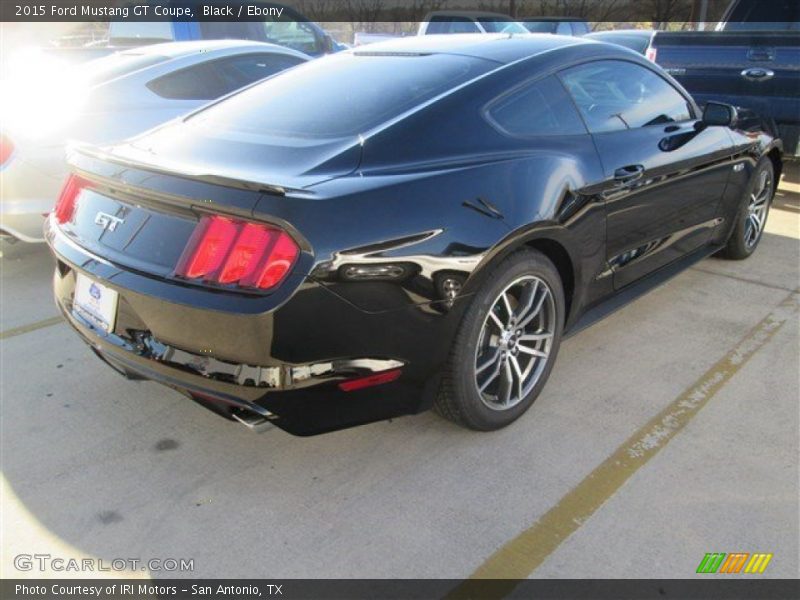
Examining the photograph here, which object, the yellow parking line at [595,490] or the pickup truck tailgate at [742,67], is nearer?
the yellow parking line at [595,490]

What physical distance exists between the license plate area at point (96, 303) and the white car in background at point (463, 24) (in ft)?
40.1

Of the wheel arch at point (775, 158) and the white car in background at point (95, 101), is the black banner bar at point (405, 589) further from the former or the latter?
the wheel arch at point (775, 158)

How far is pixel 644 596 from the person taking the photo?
2.14 metres

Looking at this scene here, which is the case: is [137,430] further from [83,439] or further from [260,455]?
[260,455]

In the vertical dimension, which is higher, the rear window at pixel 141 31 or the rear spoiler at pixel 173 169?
the rear window at pixel 141 31

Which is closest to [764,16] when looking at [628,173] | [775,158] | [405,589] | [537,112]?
[775,158]

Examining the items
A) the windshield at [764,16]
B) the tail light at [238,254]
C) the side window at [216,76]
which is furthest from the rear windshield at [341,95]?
the windshield at [764,16]

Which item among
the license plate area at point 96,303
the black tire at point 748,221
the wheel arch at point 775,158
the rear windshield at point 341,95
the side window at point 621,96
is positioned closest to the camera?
the license plate area at point 96,303

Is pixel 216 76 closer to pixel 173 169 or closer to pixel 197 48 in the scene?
pixel 197 48

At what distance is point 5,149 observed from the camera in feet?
14.4

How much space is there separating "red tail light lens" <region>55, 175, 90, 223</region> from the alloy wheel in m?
1.76

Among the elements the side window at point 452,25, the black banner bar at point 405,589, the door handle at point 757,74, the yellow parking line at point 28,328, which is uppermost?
the side window at point 452,25

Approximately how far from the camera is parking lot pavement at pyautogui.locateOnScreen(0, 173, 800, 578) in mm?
2312

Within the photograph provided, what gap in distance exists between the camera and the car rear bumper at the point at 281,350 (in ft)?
7.08
